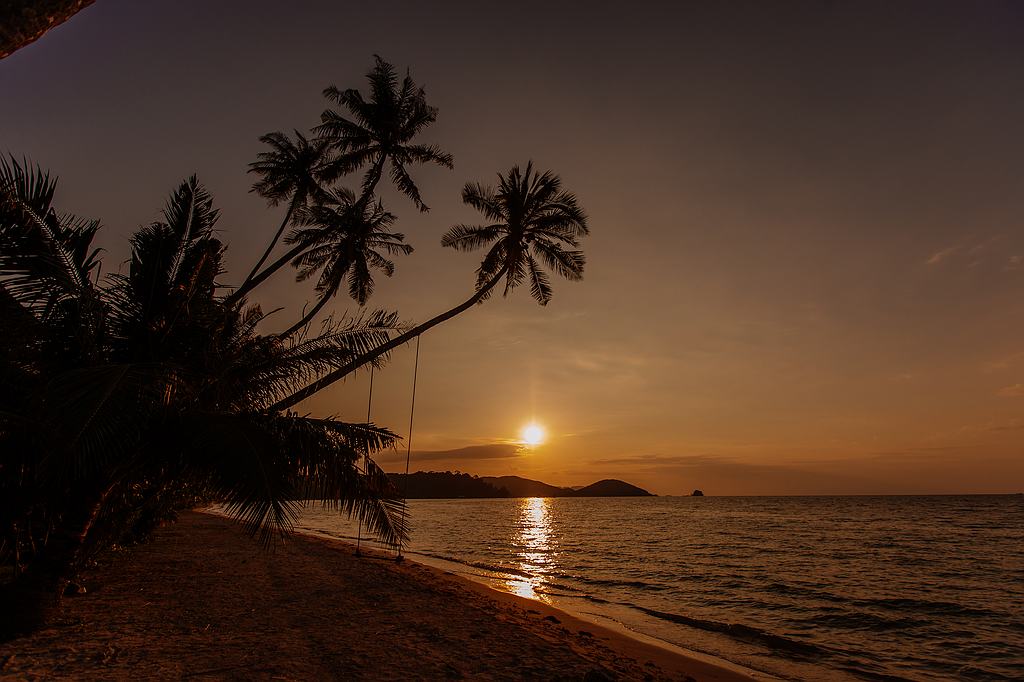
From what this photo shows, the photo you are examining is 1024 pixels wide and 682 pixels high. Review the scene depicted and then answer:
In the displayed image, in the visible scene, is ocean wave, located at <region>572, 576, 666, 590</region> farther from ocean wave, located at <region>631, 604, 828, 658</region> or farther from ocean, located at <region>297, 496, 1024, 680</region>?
ocean wave, located at <region>631, 604, 828, 658</region>

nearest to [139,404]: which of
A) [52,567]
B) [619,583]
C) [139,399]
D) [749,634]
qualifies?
[139,399]

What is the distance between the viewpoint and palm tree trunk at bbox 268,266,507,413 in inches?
391

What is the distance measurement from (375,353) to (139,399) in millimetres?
4611

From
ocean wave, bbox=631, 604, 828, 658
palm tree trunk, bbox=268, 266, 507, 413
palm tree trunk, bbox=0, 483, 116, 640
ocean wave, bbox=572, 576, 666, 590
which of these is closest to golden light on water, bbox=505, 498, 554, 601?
ocean wave, bbox=572, 576, 666, 590

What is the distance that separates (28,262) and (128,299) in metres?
1.29

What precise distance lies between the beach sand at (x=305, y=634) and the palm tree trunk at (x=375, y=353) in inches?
143

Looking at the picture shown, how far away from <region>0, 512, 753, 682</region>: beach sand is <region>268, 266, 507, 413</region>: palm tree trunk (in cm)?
364

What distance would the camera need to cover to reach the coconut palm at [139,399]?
623cm

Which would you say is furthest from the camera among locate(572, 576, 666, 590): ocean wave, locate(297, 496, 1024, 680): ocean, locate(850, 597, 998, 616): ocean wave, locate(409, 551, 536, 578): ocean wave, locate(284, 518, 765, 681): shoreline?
locate(409, 551, 536, 578): ocean wave

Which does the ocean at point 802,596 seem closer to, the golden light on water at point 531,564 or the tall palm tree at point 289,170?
the golden light on water at point 531,564

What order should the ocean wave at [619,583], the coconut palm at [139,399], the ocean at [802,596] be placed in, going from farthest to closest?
the ocean wave at [619,583] < the ocean at [802,596] < the coconut palm at [139,399]

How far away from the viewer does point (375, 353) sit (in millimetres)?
10266

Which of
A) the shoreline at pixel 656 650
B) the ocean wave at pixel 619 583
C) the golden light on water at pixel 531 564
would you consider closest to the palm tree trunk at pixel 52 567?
the shoreline at pixel 656 650

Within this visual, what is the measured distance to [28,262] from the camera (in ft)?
22.7
